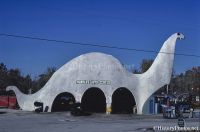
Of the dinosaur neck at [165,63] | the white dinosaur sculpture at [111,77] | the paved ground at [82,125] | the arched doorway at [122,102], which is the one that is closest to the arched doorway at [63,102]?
the white dinosaur sculpture at [111,77]

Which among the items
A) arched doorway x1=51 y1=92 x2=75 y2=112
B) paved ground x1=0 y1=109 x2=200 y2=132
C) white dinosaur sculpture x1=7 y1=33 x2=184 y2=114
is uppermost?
white dinosaur sculpture x1=7 y1=33 x2=184 y2=114

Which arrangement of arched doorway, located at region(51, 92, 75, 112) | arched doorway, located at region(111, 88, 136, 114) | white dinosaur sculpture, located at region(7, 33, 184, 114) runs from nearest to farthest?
white dinosaur sculpture, located at region(7, 33, 184, 114), arched doorway, located at region(51, 92, 75, 112), arched doorway, located at region(111, 88, 136, 114)

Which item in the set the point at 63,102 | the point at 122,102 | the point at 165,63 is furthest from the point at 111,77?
the point at 63,102

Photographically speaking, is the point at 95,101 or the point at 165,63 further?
the point at 95,101

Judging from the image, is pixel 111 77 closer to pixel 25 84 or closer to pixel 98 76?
pixel 98 76

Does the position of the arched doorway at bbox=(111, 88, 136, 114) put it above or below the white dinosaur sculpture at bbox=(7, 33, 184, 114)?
below

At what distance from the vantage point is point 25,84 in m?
101

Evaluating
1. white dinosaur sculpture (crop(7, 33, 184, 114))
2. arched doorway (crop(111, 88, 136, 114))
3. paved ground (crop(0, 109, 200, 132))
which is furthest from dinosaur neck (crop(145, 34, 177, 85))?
paved ground (crop(0, 109, 200, 132))

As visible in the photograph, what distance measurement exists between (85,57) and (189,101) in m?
19.7

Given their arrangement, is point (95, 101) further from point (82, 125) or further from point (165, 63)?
point (82, 125)

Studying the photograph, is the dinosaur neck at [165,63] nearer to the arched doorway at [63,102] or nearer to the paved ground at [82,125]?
the arched doorway at [63,102]

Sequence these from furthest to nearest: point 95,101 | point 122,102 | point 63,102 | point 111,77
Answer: point 95,101 → point 122,102 → point 63,102 → point 111,77

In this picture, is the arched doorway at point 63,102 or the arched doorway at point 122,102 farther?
the arched doorway at point 122,102

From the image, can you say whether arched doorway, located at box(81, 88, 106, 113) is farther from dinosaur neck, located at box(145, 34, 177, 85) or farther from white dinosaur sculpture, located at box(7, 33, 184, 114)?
dinosaur neck, located at box(145, 34, 177, 85)
